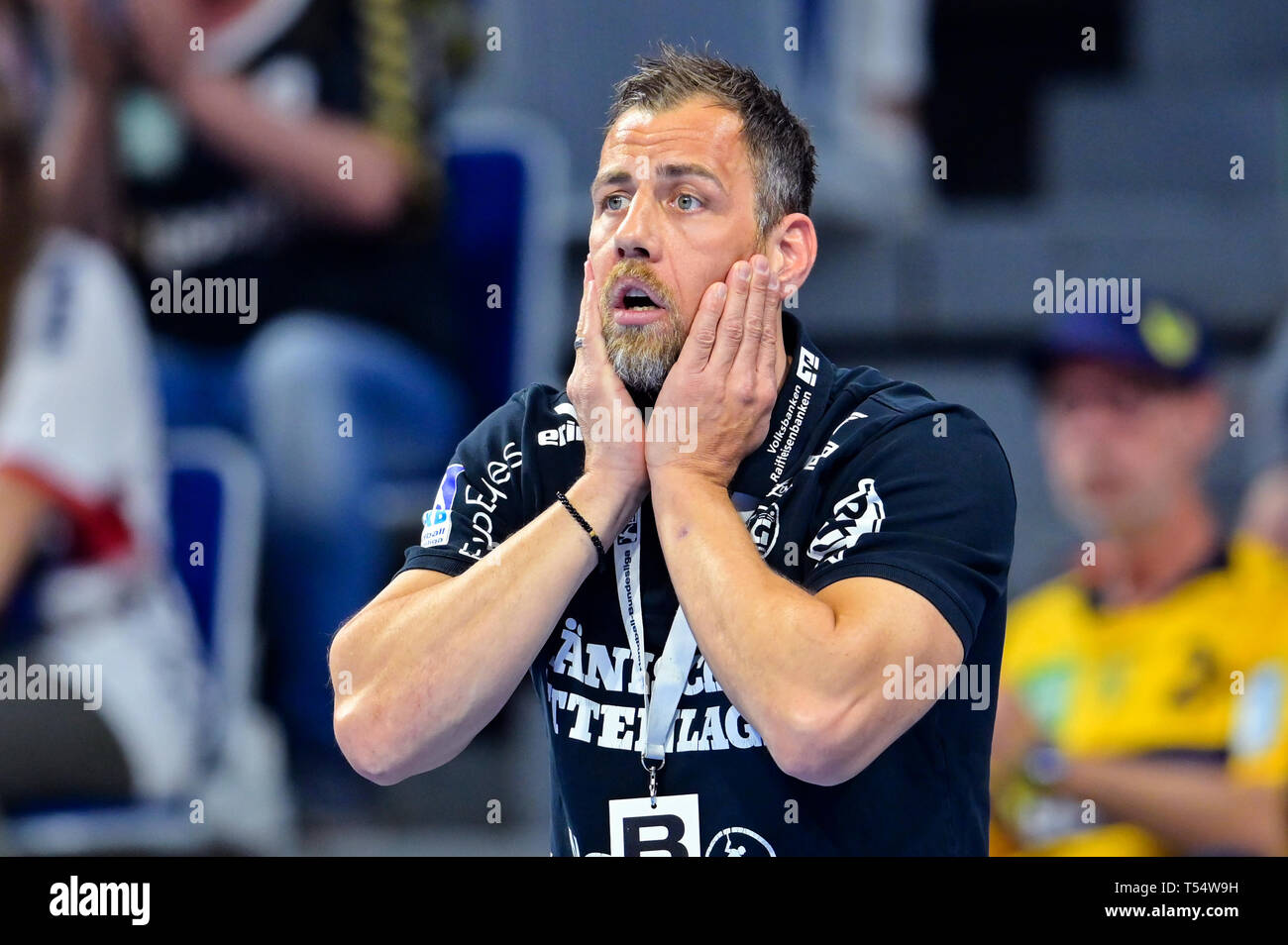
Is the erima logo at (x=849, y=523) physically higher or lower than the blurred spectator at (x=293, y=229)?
lower

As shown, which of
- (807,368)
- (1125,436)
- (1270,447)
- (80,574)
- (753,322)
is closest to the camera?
(753,322)

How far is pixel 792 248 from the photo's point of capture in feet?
8.81

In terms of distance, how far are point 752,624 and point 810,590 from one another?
0.63 feet

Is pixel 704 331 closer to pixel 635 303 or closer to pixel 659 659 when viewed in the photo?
pixel 635 303

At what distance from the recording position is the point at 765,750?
2.38m

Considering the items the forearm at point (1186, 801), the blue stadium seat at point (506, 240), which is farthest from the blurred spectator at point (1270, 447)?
the blue stadium seat at point (506, 240)

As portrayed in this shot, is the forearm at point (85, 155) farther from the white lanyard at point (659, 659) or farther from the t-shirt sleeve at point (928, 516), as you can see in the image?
the t-shirt sleeve at point (928, 516)

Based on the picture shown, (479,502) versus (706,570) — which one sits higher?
(479,502)

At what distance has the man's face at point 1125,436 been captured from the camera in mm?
4594

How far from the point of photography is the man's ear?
2.66 m

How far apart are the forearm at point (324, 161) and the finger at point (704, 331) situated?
11.9 ft

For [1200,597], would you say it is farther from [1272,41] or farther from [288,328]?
[1272,41]

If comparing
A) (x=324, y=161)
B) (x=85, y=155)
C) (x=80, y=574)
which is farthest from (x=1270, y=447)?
(x=85, y=155)
